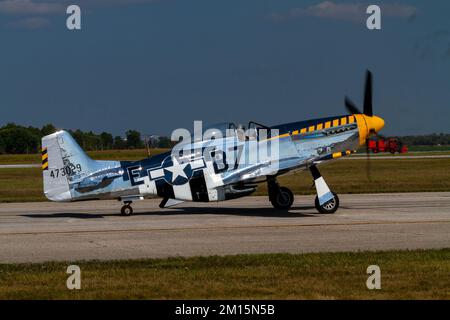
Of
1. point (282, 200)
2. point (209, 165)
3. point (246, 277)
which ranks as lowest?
point (246, 277)

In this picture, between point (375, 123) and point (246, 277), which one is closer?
point (246, 277)

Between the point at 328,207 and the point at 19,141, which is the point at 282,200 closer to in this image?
the point at 328,207

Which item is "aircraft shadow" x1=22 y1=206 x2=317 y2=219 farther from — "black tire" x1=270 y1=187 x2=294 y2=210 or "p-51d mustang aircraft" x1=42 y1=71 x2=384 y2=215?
"p-51d mustang aircraft" x1=42 y1=71 x2=384 y2=215

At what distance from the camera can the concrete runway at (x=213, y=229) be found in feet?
50.5

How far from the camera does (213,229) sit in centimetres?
1875

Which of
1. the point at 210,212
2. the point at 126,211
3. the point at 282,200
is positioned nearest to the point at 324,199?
the point at 282,200

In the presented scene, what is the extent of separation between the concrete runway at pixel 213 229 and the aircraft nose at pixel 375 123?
99.7 inches

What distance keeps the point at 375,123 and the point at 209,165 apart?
5.39 meters

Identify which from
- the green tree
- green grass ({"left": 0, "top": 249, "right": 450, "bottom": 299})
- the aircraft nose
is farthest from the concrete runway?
the green tree
